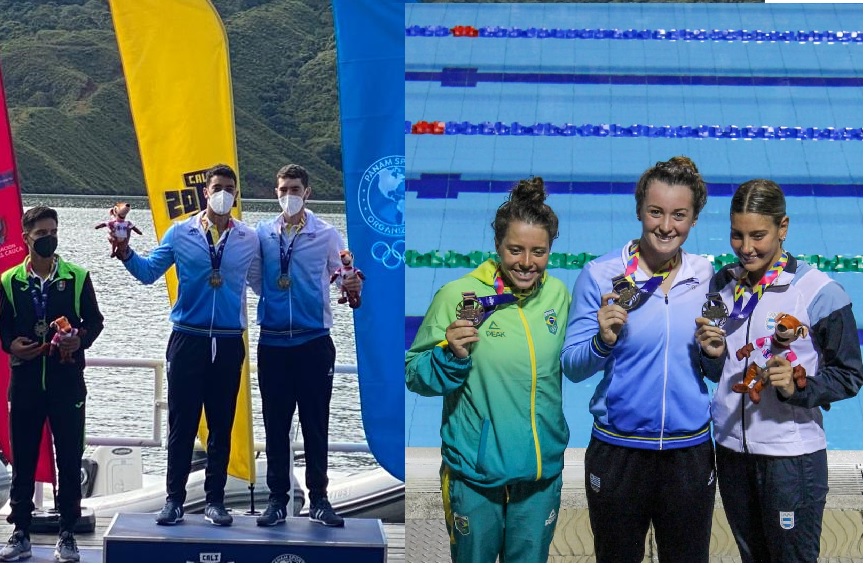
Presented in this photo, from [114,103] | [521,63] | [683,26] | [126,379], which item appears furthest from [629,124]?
[126,379]

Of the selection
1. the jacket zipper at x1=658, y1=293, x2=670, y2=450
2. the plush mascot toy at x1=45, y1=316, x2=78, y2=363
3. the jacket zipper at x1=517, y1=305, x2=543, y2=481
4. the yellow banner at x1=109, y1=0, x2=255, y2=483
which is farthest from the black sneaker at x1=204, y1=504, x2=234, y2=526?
the jacket zipper at x1=658, y1=293, x2=670, y2=450

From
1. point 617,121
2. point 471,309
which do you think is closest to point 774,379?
point 471,309

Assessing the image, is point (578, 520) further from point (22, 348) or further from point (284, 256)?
point (22, 348)

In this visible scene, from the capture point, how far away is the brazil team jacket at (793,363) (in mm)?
3270

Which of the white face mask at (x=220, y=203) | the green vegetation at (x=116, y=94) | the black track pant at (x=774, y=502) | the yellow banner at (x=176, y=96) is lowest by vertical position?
the black track pant at (x=774, y=502)

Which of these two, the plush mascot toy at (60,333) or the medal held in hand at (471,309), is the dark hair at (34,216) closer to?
the plush mascot toy at (60,333)

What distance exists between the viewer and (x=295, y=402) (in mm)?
4281

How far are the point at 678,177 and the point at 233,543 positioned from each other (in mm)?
2065

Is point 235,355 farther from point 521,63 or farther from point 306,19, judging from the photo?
point 306,19

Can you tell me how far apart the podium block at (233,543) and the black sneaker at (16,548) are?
0.30 metres

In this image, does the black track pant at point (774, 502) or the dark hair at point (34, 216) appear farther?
the dark hair at point (34, 216)

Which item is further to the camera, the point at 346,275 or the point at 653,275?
the point at 346,275

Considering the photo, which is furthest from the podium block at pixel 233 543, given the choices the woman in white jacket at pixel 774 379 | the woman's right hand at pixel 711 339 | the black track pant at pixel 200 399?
the woman's right hand at pixel 711 339

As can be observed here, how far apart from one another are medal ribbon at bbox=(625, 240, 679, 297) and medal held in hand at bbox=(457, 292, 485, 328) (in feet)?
1.45
